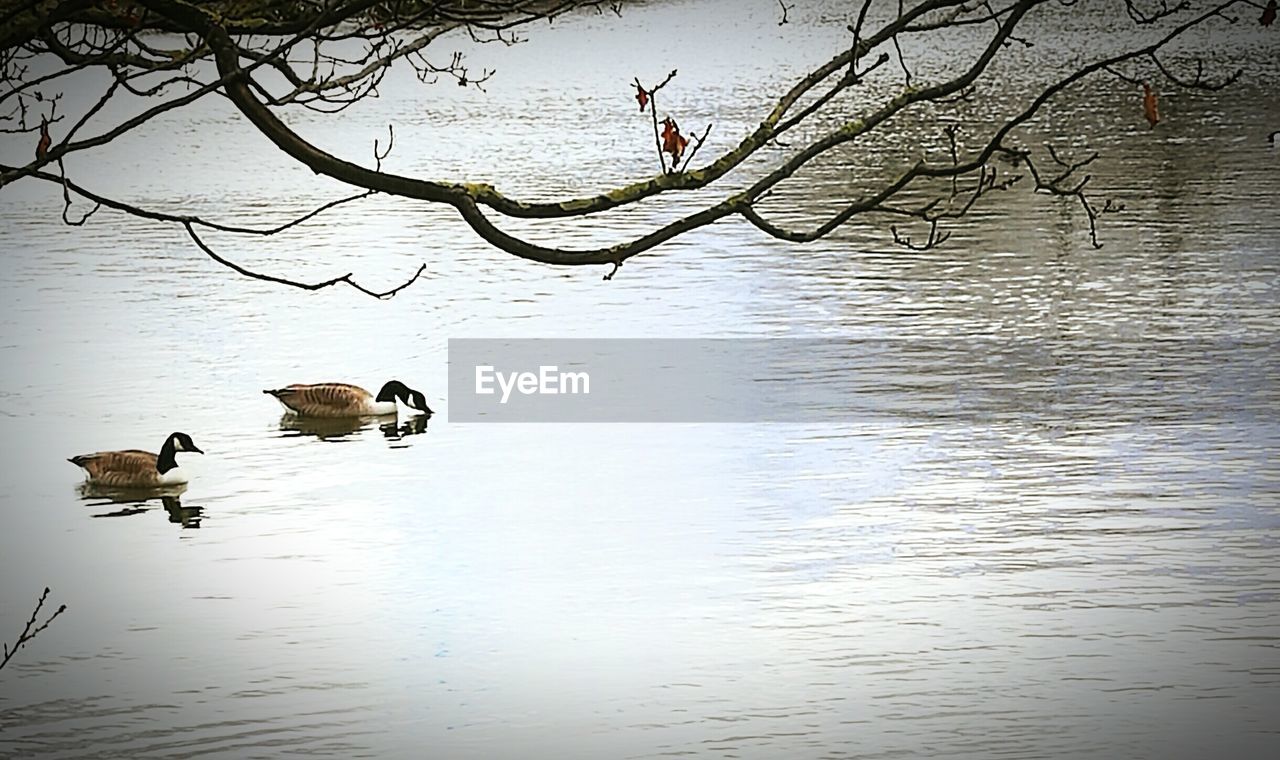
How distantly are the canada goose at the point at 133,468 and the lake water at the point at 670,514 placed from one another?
89mm

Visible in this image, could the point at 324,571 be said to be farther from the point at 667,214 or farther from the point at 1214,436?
the point at 667,214

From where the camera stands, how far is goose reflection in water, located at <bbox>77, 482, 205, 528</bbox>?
240 inches

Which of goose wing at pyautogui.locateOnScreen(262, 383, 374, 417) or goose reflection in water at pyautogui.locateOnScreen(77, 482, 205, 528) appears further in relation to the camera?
goose wing at pyautogui.locateOnScreen(262, 383, 374, 417)

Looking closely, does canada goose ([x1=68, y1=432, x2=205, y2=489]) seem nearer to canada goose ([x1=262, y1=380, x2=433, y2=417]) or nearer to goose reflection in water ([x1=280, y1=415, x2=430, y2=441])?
goose reflection in water ([x1=280, y1=415, x2=430, y2=441])

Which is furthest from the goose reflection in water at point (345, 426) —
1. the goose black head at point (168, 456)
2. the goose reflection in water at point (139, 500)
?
the goose reflection in water at point (139, 500)

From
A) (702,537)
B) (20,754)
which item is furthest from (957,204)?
(20,754)

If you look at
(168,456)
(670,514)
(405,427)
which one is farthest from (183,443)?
(670,514)

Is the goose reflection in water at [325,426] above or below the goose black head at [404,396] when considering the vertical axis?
below

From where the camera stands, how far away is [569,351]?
8.12 metres

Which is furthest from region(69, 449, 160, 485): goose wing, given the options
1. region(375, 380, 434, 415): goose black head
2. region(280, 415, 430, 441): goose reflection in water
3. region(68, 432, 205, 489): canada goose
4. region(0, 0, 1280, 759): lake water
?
region(375, 380, 434, 415): goose black head

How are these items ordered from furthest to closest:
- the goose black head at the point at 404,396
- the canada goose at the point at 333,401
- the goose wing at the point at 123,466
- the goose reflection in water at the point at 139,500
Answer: the goose black head at the point at 404,396, the canada goose at the point at 333,401, the goose wing at the point at 123,466, the goose reflection in water at the point at 139,500

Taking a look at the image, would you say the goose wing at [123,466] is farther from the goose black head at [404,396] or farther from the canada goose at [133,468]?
the goose black head at [404,396]

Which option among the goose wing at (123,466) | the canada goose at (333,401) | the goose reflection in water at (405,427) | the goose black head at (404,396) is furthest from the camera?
the goose black head at (404,396)

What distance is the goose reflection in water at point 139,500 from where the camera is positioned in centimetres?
611
